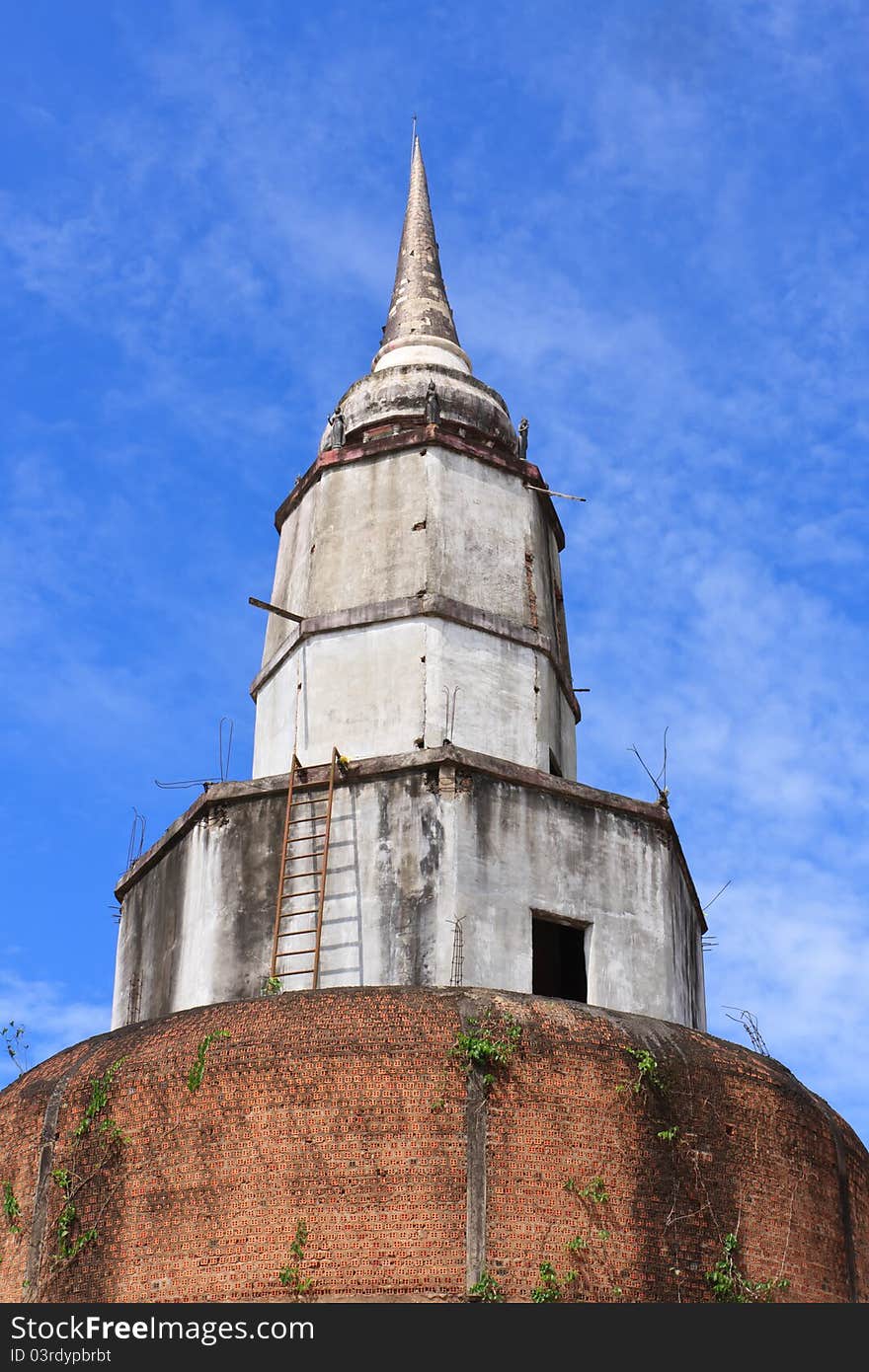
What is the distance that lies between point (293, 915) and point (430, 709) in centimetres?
300

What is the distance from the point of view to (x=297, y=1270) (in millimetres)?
16391

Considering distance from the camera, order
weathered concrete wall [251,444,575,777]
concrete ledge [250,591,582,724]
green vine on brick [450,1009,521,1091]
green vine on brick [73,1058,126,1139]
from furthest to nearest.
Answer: concrete ledge [250,591,582,724]
weathered concrete wall [251,444,575,777]
green vine on brick [73,1058,126,1139]
green vine on brick [450,1009,521,1091]

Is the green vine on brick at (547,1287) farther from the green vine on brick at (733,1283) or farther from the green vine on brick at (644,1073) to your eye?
the green vine on brick at (644,1073)

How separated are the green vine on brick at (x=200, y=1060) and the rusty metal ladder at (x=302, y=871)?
1.74 meters

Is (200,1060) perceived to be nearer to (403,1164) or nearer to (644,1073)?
(403,1164)

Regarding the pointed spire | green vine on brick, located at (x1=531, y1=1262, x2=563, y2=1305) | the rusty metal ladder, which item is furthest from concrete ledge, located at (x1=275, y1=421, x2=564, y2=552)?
green vine on brick, located at (x1=531, y1=1262, x2=563, y2=1305)

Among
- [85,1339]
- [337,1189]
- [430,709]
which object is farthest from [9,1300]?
[430,709]

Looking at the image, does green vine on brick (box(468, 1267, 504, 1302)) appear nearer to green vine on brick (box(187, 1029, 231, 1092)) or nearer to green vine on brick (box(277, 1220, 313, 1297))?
green vine on brick (box(277, 1220, 313, 1297))

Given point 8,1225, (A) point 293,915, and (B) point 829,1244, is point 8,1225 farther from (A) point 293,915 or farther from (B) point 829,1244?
(B) point 829,1244

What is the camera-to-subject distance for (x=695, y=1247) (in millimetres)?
17359

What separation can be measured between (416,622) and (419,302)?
7.57 m

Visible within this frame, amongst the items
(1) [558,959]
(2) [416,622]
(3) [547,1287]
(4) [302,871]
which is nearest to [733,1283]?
(3) [547,1287]

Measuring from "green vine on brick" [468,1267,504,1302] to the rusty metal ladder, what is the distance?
4.10 m

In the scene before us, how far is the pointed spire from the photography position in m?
26.4
